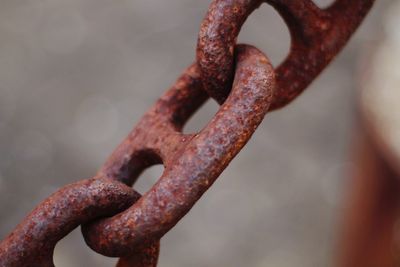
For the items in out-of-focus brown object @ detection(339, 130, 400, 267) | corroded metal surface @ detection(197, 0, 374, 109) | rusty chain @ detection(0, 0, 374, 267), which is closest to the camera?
rusty chain @ detection(0, 0, 374, 267)

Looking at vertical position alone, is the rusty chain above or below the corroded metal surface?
below

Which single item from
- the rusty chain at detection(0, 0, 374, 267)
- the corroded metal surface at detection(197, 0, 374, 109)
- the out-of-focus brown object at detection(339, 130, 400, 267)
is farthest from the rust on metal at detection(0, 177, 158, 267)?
the out-of-focus brown object at detection(339, 130, 400, 267)

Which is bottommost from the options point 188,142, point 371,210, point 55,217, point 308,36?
point 55,217

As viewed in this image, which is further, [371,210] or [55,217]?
[371,210]

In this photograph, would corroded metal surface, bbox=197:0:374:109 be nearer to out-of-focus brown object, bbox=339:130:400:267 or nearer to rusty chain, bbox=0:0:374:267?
rusty chain, bbox=0:0:374:267

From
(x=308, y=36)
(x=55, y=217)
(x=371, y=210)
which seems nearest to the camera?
(x=55, y=217)

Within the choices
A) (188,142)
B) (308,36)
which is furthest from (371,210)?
(188,142)

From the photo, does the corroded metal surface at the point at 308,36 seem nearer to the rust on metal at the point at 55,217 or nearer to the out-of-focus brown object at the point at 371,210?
the rust on metal at the point at 55,217

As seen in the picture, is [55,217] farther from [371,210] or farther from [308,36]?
[371,210]

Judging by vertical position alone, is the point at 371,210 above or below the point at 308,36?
above
